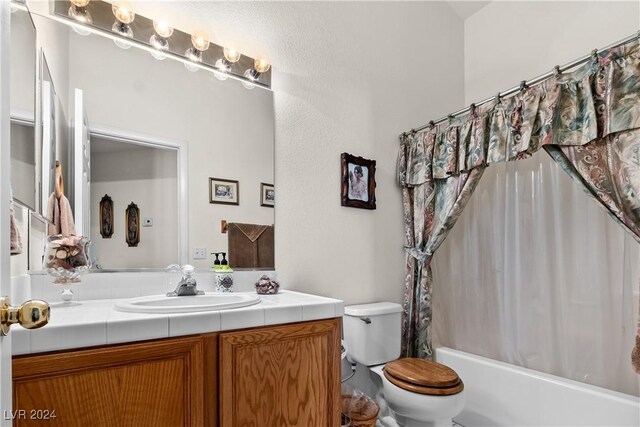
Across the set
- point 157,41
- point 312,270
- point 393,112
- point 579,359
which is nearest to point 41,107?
point 157,41

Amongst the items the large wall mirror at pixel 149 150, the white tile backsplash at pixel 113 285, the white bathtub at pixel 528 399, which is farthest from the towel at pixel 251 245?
the white bathtub at pixel 528 399

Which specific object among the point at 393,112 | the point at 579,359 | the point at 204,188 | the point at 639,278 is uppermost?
the point at 393,112

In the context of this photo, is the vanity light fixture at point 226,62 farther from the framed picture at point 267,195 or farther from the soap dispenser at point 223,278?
the soap dispenser at point 223,278

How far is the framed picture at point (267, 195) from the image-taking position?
1.89 metres

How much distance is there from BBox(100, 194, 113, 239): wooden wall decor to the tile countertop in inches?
11.6

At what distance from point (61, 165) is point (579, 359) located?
2652 millimetres

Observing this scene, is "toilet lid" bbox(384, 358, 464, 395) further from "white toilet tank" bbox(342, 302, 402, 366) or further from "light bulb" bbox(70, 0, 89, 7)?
"light bulb" bbox(70, 0, 89, 7)

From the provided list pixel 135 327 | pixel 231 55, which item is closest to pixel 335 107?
pixel 231 55

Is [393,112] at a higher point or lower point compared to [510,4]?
lower

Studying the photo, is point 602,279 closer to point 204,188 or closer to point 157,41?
point 204,188

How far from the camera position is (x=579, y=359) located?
1.89 metres

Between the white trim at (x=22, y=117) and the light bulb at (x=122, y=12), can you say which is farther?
the light bulb at (x=122, y=12)

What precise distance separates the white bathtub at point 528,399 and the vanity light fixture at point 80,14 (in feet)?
8.79

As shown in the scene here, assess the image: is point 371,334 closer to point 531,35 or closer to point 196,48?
point 196,48
